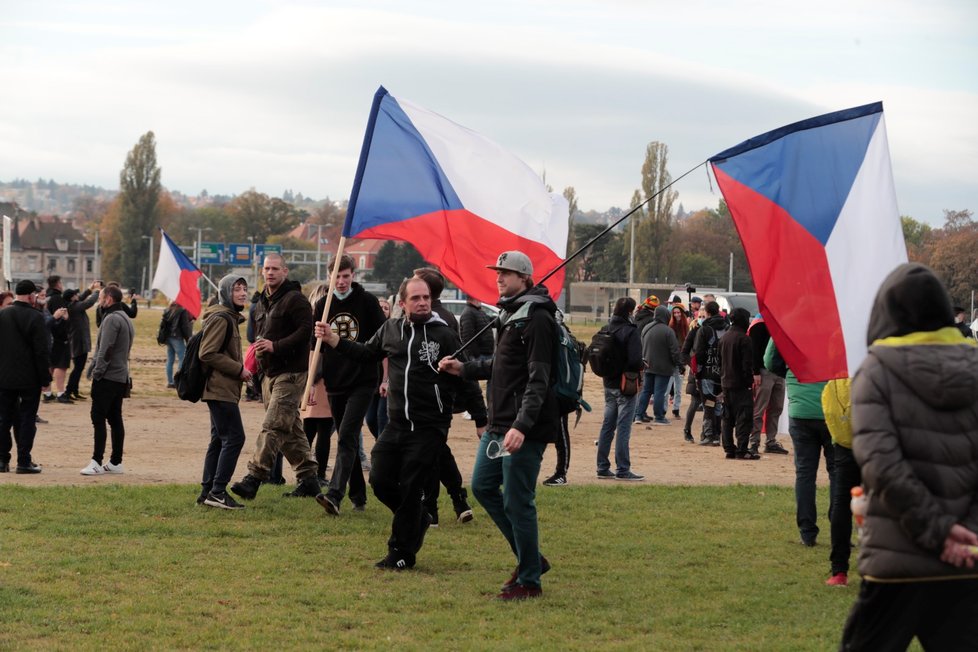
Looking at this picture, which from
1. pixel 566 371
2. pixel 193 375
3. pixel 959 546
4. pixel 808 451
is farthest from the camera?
pixel 193 375

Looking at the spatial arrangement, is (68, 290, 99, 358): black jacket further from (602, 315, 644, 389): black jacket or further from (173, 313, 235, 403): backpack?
(173, 313, 235, 403): backpack

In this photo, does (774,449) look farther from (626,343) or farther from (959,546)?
(959,546)

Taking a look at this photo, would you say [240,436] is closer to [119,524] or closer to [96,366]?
[119,524]

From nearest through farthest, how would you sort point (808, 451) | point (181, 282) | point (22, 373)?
1. point (808, 451)
2. point (22, 373)
3. point (181, 282)

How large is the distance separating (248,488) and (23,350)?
333 centimetres

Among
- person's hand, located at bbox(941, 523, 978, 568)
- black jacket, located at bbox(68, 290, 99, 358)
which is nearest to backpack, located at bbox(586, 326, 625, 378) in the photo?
person's hand, located at bbox(941, 523, 978, 568)

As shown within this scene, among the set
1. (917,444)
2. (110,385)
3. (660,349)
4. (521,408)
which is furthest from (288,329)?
(660,349)

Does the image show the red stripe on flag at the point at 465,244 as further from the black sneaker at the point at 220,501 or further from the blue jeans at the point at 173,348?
the blue jeans at the point at 173,348

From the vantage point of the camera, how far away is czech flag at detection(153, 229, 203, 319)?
23.2 metres

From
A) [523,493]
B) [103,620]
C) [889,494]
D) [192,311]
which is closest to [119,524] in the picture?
[103,620]

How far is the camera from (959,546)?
14.4 feet

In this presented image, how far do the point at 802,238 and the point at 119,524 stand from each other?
18.8 feet

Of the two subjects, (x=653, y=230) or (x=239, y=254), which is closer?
(x=653, y=230)

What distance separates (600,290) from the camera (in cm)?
9912
